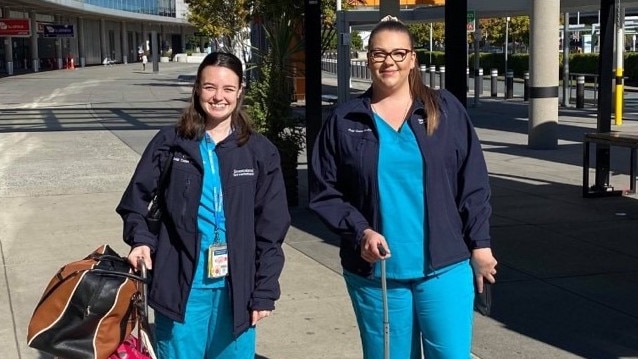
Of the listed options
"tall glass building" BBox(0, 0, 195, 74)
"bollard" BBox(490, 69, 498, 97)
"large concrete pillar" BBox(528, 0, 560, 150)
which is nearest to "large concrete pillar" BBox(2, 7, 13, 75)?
"tall glass building" BBox(0, 0, 195, 74)

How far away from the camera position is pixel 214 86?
342cm

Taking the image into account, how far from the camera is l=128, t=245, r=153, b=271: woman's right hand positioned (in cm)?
331

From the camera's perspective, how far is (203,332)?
11.3 feet

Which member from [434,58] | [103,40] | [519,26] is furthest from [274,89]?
[103,40]

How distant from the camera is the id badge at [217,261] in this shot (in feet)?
10.9

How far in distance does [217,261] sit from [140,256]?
0.28m

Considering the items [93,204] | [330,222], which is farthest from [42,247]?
[330,222]

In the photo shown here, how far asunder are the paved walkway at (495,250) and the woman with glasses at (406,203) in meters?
2.01

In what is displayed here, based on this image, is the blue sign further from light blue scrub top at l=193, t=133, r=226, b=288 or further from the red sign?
light blue scrub top at l=193, t=133, r=226, b=288

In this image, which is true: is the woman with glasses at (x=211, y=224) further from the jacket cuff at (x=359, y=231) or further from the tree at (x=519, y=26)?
the tree at (x=519, y=26)

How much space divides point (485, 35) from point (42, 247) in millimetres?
46363

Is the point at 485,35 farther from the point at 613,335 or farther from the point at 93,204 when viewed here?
the point at 613,335

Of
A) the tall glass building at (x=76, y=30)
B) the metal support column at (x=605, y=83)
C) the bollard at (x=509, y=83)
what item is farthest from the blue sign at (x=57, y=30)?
the metal support column at (x=605, y=83)

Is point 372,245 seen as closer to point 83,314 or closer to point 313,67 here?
point 83,314
